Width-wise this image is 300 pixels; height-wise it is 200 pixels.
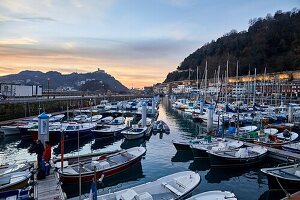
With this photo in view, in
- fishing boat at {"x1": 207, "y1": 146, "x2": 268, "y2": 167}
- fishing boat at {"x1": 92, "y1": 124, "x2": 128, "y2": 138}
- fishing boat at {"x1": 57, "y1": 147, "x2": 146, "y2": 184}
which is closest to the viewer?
fishing boat at {"x1": 57, "y1": 147, "x2": 146, "y2": 184}

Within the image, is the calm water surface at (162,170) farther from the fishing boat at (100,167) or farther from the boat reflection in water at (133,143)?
the fishing boat at (100,167)

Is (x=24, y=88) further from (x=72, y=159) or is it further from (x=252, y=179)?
(x=252, y=179)

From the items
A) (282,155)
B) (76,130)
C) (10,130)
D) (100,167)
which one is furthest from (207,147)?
(10,130)

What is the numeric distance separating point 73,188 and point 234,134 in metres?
20.1

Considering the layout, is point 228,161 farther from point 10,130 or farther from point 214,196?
point 10,130

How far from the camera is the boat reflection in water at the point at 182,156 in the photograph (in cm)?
2407

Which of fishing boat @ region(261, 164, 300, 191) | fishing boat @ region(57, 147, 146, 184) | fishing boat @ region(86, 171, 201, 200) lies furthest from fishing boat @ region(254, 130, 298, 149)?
fishing boat @ region(86, 171, 201, 200)

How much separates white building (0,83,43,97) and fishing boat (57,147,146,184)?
2030 inches

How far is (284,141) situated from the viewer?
87.6 feet

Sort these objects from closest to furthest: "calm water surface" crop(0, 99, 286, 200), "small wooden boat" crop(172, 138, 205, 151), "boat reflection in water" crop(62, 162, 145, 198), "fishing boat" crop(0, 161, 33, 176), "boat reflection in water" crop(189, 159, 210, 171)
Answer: "fishing boat" crop(0, 161, 33, 176) < "boat reflection in water" crop(62, 162, 145, 198) < "calm water surface" crop(0, 99, 286, 200) < "boat reflection in water" crop(189, 159, 210, 171) < "small wooden boat" crop(172, 138, 205, 151)

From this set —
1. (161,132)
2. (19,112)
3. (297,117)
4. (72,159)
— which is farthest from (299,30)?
(72,159)

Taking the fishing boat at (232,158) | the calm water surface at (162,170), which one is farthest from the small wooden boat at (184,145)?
the fishing boat at (232,158)

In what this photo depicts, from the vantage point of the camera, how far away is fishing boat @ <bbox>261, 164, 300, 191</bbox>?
15625 mm

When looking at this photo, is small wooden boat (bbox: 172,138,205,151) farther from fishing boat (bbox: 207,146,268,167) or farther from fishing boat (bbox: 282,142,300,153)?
fishing boat (bbox: 282,142,300,153)
